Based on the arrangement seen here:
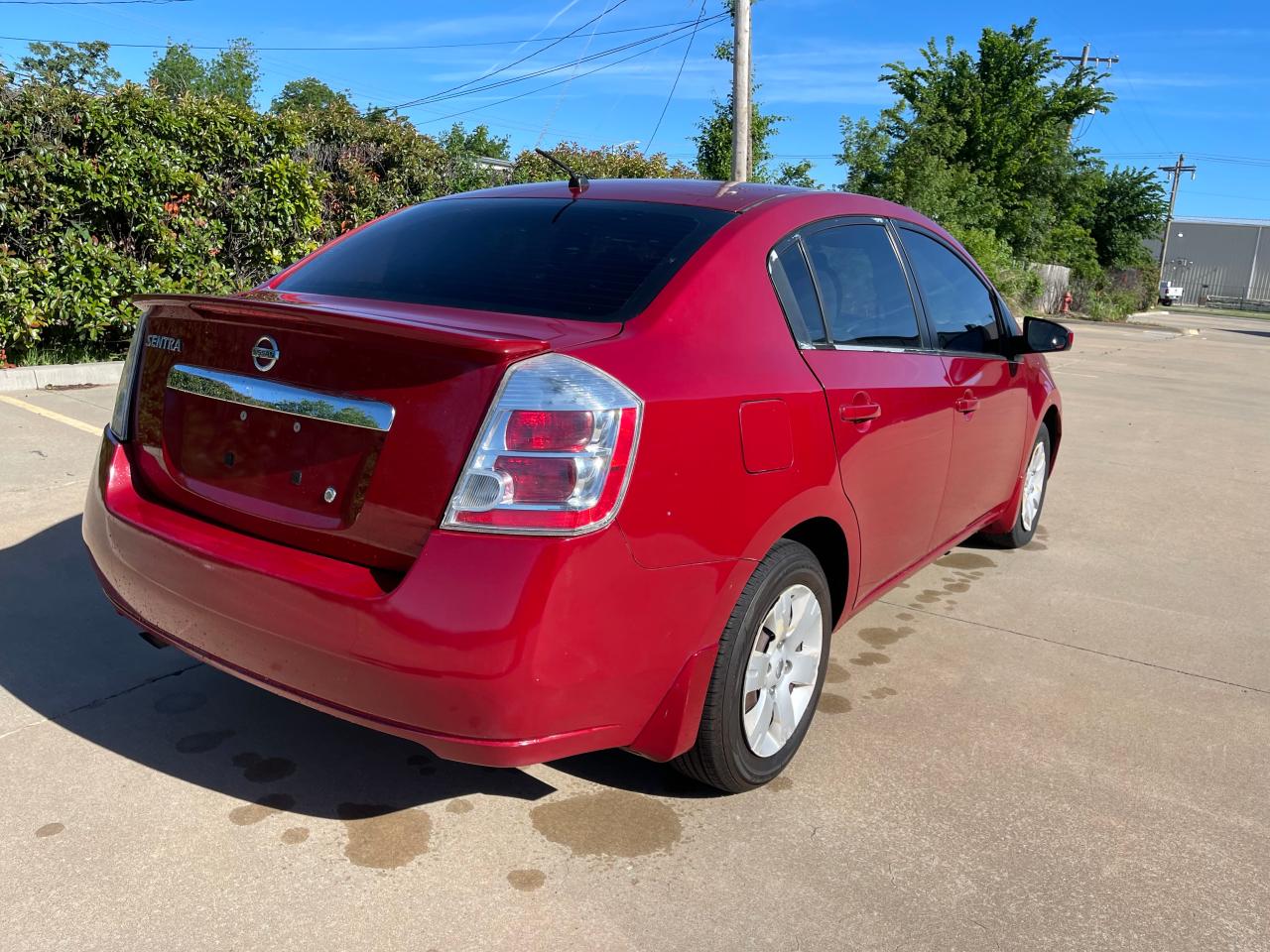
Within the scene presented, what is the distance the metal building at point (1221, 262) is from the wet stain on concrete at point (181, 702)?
7741 centimetres

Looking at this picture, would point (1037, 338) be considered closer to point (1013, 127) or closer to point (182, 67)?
point (1013, 127)

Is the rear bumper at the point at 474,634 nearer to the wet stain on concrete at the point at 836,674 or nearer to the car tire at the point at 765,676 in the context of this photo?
the car tire at the point at 765,676

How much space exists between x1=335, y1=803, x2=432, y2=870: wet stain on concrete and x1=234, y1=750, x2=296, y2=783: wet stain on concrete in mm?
Result: 249

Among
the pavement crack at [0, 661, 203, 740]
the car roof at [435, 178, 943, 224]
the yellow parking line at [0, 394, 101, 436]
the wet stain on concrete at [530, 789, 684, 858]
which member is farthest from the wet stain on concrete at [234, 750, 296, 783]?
the yellow parking line at [0, 394, 101, 436]

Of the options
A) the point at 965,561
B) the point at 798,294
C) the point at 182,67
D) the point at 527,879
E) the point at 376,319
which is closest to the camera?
the point at 376,319

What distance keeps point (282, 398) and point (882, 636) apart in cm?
260

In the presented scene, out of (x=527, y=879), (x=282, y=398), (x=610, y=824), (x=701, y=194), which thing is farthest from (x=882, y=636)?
(x=282, y=398)

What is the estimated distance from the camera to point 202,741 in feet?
9.77

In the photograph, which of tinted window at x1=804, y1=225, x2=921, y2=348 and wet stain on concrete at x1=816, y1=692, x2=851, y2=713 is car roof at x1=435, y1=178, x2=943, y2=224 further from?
wet stain on concrete at x1=816, y1=692, x2=851, y2=713

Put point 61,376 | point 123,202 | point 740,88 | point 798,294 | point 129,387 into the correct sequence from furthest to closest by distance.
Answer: point 740,88
point 123,202
point 61,376
point 798,294
point 129,387

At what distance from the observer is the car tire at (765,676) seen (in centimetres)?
255

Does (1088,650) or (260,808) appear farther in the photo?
(1088,650)

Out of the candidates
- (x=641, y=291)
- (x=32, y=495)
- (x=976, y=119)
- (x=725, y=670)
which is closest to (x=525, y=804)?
(x=725, y=670)

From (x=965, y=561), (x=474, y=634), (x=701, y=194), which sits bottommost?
(x=965, y=561)
